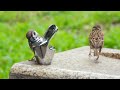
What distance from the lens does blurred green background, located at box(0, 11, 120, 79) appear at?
6.14 m

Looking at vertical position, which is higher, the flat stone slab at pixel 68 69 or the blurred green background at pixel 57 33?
the flat stone slab at pixel 68 69

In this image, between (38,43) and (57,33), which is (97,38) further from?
(57,33)

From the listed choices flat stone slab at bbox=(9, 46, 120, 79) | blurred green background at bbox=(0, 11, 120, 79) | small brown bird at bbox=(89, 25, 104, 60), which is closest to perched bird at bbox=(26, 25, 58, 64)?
flat stone slab at bbox=(9, 46, 120, 79)

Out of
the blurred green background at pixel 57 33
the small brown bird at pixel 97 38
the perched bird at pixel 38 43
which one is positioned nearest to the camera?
the perched bird at pixel 38 43

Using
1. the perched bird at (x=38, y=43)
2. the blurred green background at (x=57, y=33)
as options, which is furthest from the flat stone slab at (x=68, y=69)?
the blurred green background at (x=57, y=33)

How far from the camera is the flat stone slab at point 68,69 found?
3046 mm

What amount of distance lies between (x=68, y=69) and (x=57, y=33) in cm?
384

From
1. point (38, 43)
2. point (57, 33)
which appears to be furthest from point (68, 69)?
point (57, 33)

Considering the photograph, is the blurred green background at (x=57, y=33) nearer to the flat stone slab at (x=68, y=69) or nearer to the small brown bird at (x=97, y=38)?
the flat stone slab at (x=68, y=69)

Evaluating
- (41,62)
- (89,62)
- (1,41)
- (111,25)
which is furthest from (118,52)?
(111,25)

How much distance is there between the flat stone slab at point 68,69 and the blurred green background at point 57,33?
6.24ft
